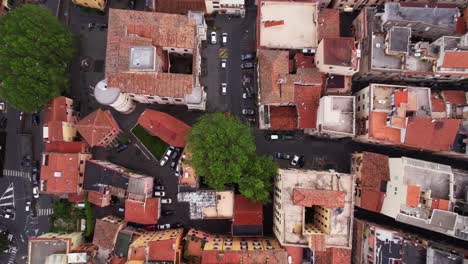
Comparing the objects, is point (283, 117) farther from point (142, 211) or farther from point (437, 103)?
point (142, 211)

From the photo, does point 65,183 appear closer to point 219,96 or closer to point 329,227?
point 219,96

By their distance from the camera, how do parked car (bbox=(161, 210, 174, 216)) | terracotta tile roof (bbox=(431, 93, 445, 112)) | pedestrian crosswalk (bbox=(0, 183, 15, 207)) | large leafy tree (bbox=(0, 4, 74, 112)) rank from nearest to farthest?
large leafy tree (bbox=(0, 4, 74, 112)), terracotta tile roof (bbox=(431, 93, 445, 112)), parked car (bbox=(161, 210, 174, 216)), pedestrian crosswalk (bbox=(0, 183, 15, 207))

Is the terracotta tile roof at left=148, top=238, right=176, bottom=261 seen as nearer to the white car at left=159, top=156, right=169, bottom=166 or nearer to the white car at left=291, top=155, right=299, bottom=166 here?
the white car at left=159, top=156, right=169, bottom=166

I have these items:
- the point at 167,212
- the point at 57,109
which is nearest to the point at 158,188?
the point at 167,212

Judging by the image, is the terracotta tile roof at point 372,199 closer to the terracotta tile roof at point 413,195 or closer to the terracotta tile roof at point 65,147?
the terracotta tile roof at point 413,195

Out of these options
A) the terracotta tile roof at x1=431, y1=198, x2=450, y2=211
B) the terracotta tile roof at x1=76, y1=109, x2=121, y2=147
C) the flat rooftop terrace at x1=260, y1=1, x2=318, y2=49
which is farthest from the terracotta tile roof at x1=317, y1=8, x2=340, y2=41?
the terracotta tile roof at x1=76, y1=109, x2=121, y2=147

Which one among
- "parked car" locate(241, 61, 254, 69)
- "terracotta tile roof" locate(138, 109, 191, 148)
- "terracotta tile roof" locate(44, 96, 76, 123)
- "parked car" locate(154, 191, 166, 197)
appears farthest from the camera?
"parked car" locate(241, 61, 254, 69)

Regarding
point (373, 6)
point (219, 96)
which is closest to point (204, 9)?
point (219, 96)
